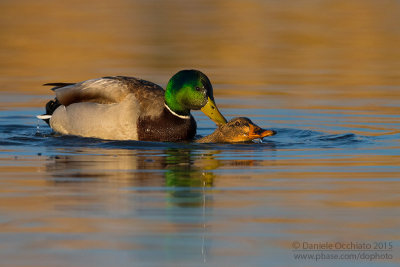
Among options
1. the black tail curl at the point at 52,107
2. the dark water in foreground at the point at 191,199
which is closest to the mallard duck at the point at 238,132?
the dark water in foreground at the point at 191,199

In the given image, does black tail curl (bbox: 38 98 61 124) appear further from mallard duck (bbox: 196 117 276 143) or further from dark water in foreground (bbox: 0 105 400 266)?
mallard duck (bbox: 196 117 276 143)

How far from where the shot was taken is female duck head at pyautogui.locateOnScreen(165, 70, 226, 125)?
11539mm

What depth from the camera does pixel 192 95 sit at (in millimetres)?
11594

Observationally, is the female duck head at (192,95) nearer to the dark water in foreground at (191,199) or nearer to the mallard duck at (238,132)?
the mallard duck at (238,132)

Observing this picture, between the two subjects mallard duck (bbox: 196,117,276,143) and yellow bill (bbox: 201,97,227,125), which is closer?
mallard duck (bbox: 196,117,276,143)

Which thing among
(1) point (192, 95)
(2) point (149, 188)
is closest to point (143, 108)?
(1) point (192, 95)

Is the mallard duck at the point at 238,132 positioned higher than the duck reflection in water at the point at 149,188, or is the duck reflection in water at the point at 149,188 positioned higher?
the mallard duck at the point at 238,132

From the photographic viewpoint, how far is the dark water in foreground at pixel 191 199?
6.67m

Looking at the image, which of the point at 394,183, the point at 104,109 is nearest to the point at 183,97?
the point at 104,109

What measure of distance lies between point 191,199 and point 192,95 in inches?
137

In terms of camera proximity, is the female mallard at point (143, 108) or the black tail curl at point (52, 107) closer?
the female mallard at point (143, 108)

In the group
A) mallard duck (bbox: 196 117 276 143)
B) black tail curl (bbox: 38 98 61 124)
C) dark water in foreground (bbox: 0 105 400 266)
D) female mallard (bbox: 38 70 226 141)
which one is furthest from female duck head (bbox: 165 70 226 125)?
black tail curl (bbox: 38 98 61 124)

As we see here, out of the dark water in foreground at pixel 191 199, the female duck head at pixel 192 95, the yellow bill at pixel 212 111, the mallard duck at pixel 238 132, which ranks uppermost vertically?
the female duck head at pixel 192 95

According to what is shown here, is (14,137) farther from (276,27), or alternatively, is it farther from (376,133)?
(276,27)
